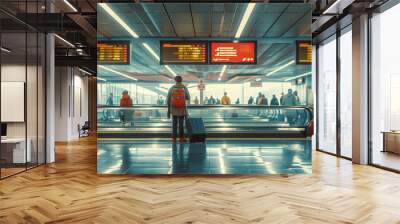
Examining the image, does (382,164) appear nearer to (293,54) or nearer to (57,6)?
(293,54)

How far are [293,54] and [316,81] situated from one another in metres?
5.04

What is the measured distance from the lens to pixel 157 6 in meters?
5.92

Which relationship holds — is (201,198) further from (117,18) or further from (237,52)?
(117,18)

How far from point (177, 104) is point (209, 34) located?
1332 millimetres

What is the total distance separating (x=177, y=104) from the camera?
6160mm

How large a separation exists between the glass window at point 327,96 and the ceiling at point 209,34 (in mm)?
3848

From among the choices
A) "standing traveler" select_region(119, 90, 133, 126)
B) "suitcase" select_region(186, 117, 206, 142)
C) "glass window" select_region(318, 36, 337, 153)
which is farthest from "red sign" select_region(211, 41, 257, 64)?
"glass window" select_region(318, 36, 337, 153)

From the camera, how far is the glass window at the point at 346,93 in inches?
333

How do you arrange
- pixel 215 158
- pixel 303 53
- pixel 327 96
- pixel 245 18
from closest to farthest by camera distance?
pixel 245 18 < pixel 303 53 < pixel 215 158 < pixel 327 96

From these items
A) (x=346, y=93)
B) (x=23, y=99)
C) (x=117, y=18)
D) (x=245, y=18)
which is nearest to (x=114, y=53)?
(x=117, y=18)

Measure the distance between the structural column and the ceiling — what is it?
2112mm

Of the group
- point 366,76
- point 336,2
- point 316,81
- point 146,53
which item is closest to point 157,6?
point 146,53

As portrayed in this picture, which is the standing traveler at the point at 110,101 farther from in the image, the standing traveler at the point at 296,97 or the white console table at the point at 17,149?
the standing traveler at the point at 296,97

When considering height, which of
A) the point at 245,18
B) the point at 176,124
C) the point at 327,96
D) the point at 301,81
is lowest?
the point at 176,124
